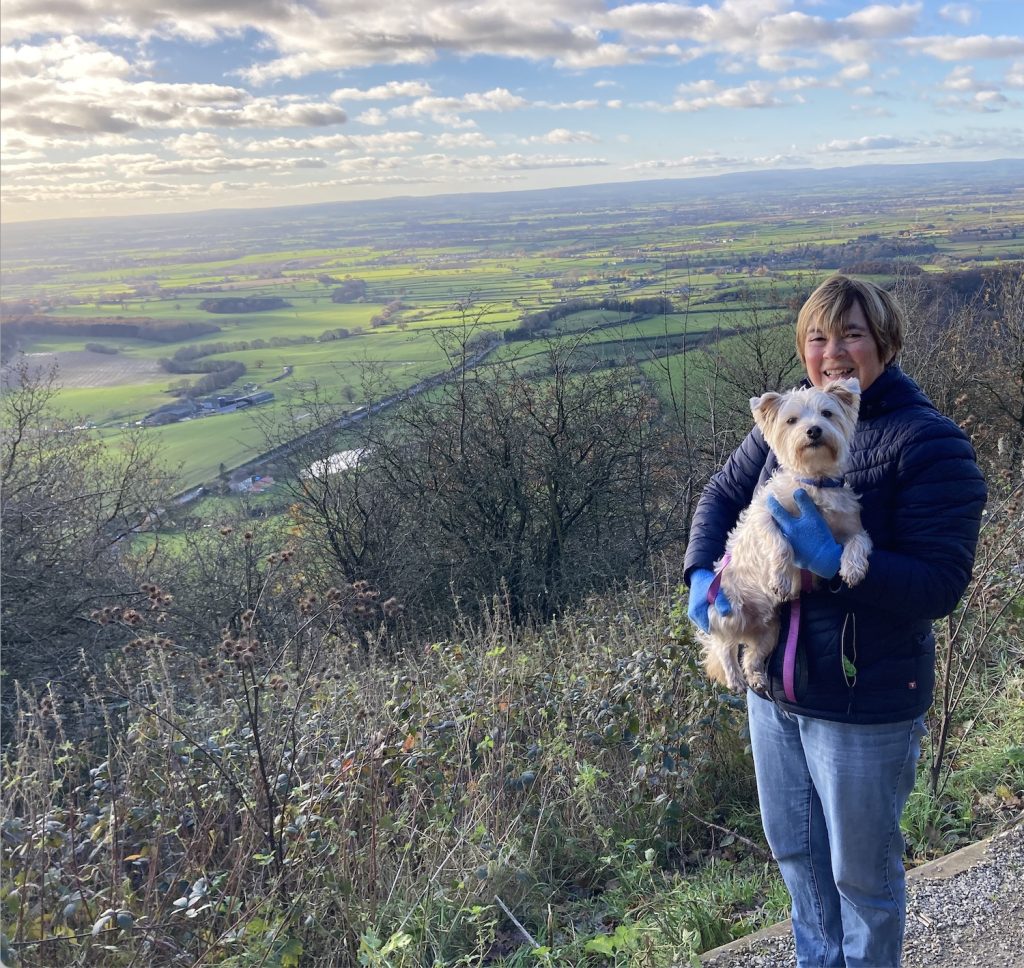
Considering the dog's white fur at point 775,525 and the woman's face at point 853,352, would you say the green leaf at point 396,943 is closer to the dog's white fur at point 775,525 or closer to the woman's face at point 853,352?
the dog's white fur at point 775,525

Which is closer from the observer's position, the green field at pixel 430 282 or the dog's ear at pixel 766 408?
the dog's ear at pixel 766 408

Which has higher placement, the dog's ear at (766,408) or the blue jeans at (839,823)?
the dog's ear at (766,408)

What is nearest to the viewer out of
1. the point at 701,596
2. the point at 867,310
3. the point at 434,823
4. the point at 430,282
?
the point at 867,310

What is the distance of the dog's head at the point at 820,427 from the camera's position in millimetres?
2633

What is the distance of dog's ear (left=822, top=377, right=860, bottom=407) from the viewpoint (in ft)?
8.48

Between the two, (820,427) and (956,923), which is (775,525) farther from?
(956,923)

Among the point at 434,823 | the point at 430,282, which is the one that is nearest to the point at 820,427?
the point at 434,823

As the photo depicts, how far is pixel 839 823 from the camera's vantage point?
2568 mm

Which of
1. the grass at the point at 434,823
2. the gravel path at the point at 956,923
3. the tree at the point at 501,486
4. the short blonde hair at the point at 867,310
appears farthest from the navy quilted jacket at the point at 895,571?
the tree at the point at 501,486

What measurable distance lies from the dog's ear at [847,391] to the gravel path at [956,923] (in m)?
2.39

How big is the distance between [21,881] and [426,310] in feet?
94.0

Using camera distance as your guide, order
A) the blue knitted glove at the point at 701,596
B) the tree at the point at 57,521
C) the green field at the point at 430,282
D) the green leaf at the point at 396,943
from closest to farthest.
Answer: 1. the blue knitted glove at the point at 701,596
2. the green leaf at the point at 396,943
3. the tree at the point at 57,521
4. the green field at the point at 430,282

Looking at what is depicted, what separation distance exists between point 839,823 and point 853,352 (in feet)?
5.33

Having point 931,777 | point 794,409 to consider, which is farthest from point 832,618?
point 931,777
